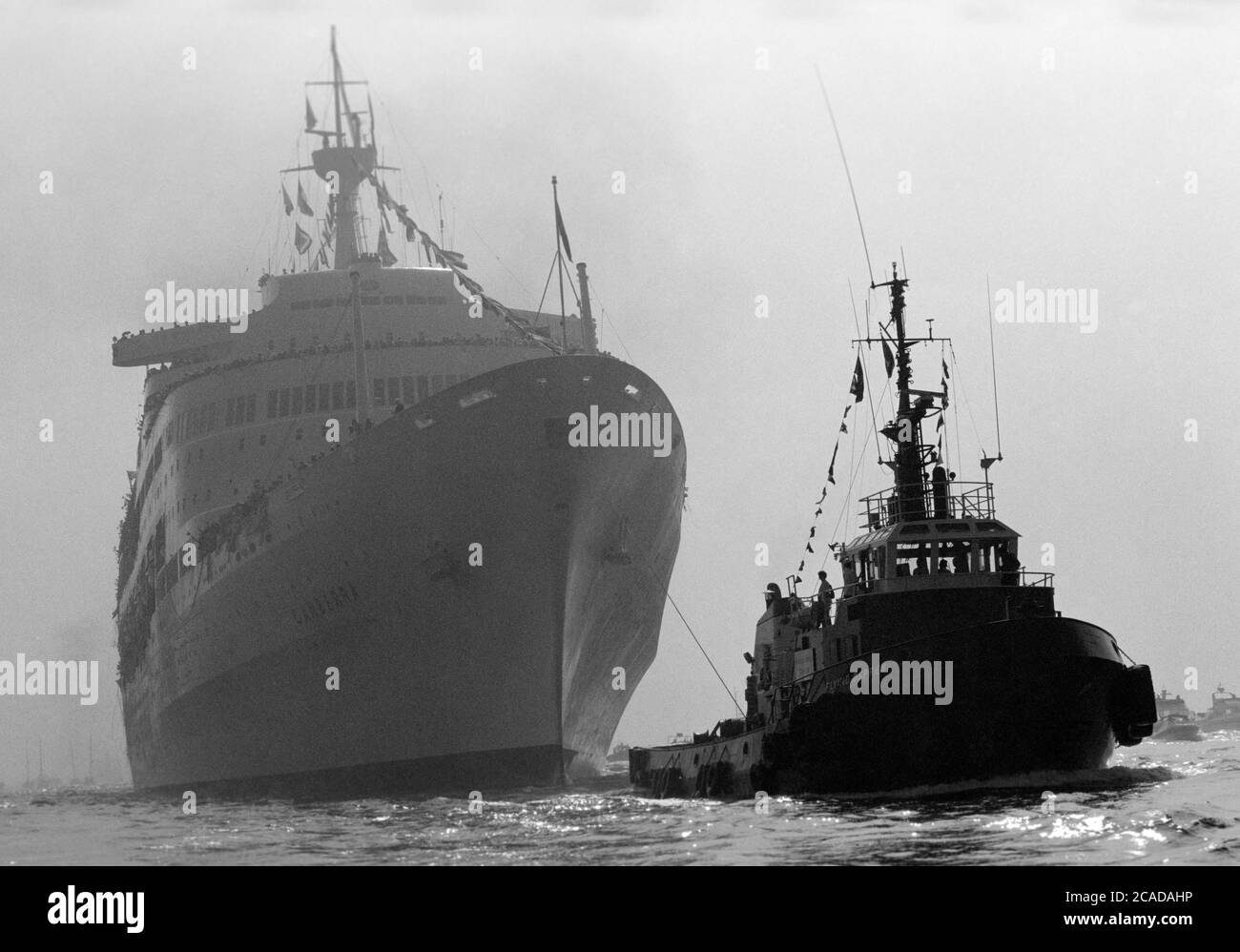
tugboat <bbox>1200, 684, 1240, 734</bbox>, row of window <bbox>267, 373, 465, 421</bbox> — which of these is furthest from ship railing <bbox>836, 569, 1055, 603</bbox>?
tugboat <bbox>1200, 684, 1240, 734</bbox>

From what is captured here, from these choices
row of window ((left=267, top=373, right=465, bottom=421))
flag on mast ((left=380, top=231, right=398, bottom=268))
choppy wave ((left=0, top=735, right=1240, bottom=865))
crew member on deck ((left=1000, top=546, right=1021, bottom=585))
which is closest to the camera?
choppy wave ((left=0, top=735, right=1240, bottom=865))

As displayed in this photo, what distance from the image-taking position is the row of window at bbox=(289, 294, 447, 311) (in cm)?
5594

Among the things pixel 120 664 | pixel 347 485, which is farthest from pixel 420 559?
pixel 120 664

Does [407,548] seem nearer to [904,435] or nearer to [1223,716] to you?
[904,435]

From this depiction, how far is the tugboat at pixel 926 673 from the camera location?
3078 cm

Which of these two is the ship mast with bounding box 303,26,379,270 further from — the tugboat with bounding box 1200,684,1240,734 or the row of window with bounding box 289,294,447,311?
the tugboat with bounding box 1200,684,1240,734

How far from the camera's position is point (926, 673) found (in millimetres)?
30828

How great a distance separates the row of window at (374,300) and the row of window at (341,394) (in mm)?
3706

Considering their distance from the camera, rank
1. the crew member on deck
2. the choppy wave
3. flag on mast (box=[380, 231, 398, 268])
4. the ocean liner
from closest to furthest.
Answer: the choppy wave < the crew member on deck < the ocean liner < flag on mast (box=[380, 231, 398, 268])

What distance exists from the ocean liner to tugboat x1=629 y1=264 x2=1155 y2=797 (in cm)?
649

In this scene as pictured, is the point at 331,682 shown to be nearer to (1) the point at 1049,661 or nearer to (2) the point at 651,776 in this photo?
(2) the point at 651,776

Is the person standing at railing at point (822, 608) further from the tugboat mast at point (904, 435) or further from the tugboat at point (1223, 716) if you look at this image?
the tugboat at point (1223, 716)

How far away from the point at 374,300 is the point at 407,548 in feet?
55.6
